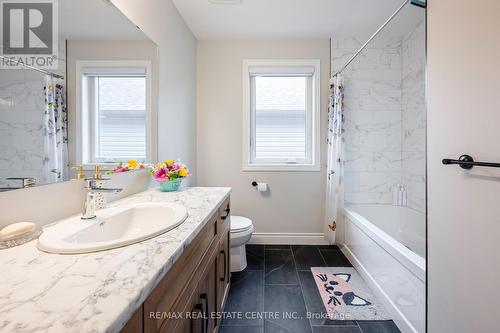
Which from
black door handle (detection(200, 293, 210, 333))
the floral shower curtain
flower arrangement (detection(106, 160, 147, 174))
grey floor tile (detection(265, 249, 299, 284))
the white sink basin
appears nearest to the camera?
the white sink basin

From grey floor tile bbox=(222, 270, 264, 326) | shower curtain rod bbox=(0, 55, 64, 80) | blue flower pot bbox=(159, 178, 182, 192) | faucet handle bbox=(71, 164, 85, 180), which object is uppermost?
shower curtain rod bbox=(0, 55, 64, 80)

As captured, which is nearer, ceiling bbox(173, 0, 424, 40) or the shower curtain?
ceiling bbox(173, 0, 424, 40)

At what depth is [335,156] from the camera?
2.43m

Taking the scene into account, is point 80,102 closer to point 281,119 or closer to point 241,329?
point 241,329

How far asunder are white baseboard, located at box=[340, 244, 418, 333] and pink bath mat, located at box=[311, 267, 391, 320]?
0.11 feet

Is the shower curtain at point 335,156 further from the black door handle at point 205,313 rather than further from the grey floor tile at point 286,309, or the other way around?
the black door handle at point 205,313

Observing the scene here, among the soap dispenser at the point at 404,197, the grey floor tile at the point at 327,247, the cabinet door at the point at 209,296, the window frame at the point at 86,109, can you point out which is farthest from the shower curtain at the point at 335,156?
the window frame at the point at 86,109

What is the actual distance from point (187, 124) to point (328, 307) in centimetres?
199

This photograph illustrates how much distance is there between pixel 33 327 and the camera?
374 mm

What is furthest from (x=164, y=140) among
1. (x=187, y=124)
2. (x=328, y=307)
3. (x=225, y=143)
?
(x=328, y=307)

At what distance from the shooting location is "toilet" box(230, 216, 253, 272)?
194 centimetres

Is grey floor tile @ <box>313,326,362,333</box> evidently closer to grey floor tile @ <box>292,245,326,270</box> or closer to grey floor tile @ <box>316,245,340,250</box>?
grey floor tile @ <box>292,245,326,270</box>

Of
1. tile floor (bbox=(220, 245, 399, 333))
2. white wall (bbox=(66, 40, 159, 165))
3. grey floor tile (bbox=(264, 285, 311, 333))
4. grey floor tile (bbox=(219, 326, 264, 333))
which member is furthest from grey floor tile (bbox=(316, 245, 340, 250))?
white wall (bbox=(66, 40, 159, 165))

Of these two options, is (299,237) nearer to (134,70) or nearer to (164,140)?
(164,140)
